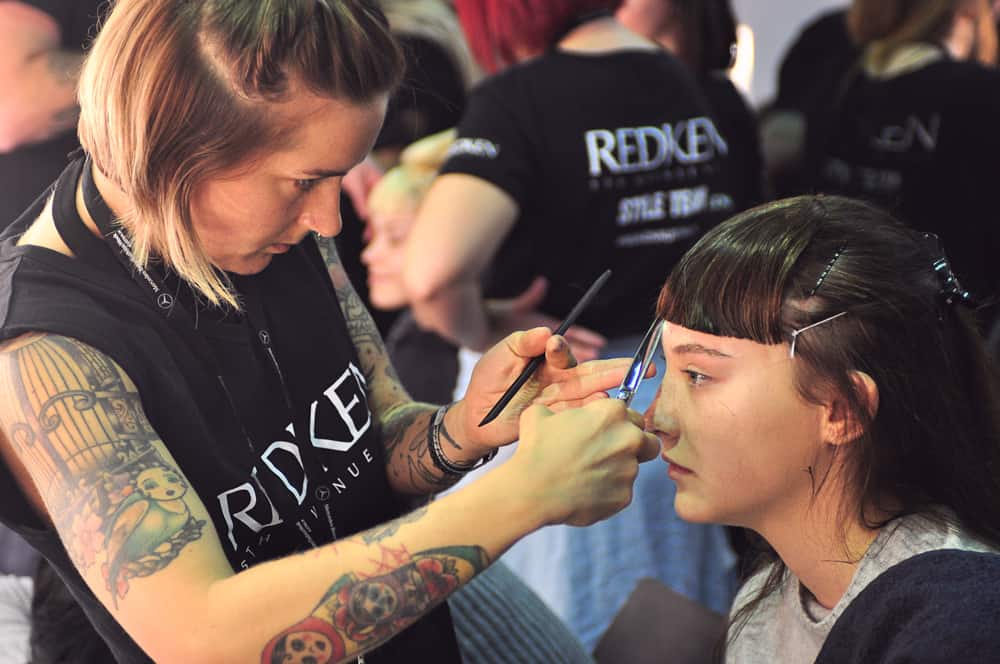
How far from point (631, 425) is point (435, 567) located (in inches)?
8.0

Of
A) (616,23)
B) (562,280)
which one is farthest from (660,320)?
(616,23)

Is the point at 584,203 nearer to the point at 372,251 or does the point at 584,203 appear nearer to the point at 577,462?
the point at 372,251

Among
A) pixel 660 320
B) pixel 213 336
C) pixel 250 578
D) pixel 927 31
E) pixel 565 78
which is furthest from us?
pixel 927 31

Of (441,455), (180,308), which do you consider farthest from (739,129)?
(180,308)

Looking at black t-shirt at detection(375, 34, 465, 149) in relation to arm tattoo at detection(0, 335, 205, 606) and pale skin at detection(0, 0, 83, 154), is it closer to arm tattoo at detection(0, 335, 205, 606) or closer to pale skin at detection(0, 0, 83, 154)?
pale skin at detection(0, 0, 83, 154)

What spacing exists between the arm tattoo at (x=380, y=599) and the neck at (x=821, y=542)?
43 cm

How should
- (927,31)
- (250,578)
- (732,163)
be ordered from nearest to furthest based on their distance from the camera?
(250,578), (732,163), (927,31)

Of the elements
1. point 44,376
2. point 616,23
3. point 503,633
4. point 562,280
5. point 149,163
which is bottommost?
point 503,633

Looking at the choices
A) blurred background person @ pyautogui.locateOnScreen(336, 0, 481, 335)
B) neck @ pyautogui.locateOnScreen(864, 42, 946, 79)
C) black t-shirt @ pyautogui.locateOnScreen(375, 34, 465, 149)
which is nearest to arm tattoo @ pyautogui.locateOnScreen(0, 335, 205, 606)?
blurred background person @ pyautogui.locateOnScreen(336, 0, 481, 335)

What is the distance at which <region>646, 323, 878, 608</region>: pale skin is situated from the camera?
1.11 meters

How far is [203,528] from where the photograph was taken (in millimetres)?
874

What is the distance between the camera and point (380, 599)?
86 centimetres

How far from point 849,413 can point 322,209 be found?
21.9 inches

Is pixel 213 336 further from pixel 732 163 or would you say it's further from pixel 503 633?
pixel 732 163
